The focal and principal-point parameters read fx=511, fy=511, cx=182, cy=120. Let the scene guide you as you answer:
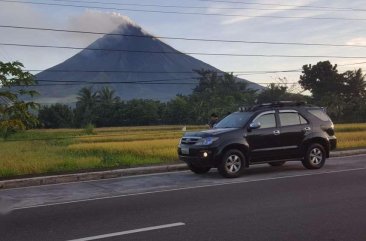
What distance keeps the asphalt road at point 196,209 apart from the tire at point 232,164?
0.23 metres

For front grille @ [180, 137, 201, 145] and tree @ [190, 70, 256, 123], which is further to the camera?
tree @ [190, 70, 256, 123]

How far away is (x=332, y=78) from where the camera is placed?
283ft

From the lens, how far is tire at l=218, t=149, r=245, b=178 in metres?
12.4

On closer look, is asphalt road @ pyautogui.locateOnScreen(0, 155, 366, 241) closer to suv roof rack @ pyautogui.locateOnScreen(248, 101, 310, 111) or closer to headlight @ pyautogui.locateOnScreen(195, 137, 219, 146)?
headlight @ pyautogui.locateOnScreen(195, 137, 219, 146)

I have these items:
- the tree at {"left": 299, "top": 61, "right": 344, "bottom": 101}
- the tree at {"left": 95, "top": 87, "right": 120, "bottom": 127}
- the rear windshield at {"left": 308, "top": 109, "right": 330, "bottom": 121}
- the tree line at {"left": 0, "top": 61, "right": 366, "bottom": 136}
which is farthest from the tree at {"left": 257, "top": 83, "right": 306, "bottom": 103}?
the rear windshield at {"left": 308, "top": 109, "right": 330, "bottom": 121}

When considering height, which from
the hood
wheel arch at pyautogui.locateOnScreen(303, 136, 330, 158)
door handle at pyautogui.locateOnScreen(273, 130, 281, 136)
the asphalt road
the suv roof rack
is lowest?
the asphalt road

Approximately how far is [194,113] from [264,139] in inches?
2653

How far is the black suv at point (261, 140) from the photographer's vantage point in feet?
40.9

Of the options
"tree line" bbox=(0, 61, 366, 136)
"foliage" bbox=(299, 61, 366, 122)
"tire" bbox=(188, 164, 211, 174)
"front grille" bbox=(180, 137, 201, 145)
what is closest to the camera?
"front grille" bbox=(180, 137, 201, 145)

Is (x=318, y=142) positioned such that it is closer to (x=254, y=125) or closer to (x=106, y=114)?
(x=254, y=125)

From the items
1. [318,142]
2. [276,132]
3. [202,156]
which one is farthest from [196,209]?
[318,142]

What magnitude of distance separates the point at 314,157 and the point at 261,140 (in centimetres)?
178

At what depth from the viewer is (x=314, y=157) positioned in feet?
45.2

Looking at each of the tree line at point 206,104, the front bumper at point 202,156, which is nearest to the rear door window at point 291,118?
the front bumper at point 202,156
